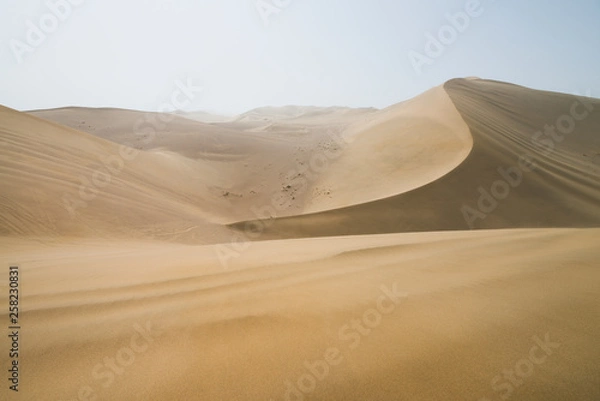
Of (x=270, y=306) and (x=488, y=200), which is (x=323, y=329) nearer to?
(x=270, y=306)

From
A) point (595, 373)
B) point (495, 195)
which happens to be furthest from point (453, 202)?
point (595, 373)

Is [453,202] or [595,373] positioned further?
[453,202]

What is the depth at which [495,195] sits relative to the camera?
9125 millimetres

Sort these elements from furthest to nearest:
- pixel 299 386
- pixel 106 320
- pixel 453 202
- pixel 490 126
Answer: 1. pixel 490 126
2. pixel 453 202
3. pixel 106 320
4. pixel 299 386

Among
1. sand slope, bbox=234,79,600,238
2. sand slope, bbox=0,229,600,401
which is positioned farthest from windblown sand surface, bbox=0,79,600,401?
sand slope, bbox=234,79,600,238

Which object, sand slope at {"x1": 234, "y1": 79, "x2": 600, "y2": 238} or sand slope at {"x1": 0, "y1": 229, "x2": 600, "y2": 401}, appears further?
sand slope at {"x1": 234, "y1": 79, "x2": 600, "y2": 238}

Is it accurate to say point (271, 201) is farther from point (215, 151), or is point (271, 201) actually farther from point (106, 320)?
point (106, 320)

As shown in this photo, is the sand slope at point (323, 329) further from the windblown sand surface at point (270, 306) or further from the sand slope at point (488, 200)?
the sand slope at point (488, 200)

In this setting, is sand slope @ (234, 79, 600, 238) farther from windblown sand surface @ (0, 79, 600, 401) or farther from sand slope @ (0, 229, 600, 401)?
sand slope @ (0, 229, 600, 401)

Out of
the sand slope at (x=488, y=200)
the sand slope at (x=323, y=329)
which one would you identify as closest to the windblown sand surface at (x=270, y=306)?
the sand slope at (x=323, y=329)

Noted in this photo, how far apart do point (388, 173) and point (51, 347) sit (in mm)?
10498

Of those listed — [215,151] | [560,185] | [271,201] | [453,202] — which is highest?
[215,151]

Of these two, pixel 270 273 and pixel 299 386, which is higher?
pixel 299 386

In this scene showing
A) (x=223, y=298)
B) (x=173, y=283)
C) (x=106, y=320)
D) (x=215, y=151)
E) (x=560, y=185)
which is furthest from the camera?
(x=215, y=151)
